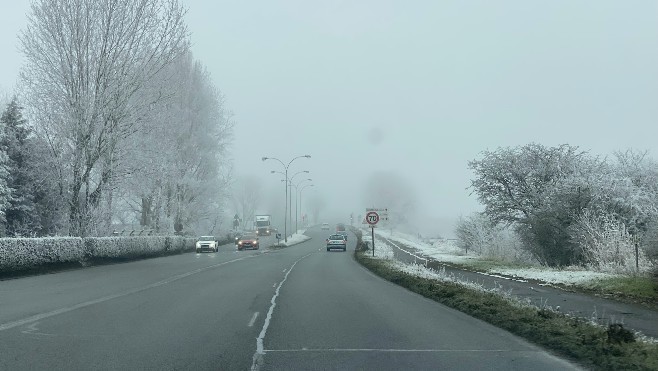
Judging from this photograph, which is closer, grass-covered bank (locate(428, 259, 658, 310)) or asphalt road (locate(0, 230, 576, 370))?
asphalt road (locate(0, 230, 576, 370))

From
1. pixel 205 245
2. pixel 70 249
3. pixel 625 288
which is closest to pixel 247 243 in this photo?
pixel 205 245

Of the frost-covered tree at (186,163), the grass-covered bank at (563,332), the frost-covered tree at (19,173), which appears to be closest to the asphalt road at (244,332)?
the grass-covered bank at (563,332)

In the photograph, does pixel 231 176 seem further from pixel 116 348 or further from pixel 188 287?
pixel 116 348

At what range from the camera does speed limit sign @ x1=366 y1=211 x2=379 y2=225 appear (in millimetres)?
40531

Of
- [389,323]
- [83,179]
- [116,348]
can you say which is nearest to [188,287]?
[389,323]

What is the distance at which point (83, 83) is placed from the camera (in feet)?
117

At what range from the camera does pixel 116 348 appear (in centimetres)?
953

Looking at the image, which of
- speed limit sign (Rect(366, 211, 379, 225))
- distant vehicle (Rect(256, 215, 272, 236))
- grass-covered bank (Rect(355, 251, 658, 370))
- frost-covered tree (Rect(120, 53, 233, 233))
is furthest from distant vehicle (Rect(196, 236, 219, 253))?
distant vehicle (Rect(256, 215, 272, 236))

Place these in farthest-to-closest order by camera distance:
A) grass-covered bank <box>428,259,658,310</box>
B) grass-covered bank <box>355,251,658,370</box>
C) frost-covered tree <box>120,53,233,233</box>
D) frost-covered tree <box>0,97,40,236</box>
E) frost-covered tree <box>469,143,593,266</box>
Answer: frost-covered tree <box>120,53,233,233</box>, frost-covered tree <box>0,97,40,236</box>, frost-covered tree <box>469,143,593,266</box>, grass-covered bank <box>428,259,658,310</box>, grass-covered bank <box>355,251,658,370</box>

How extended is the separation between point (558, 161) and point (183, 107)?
108 ft

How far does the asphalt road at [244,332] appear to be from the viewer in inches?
340

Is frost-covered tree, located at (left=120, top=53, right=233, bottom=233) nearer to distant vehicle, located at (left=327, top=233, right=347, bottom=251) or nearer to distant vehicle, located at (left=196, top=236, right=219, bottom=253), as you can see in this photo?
distant vehicle, located at (left=196, top=236, right=219, bottom=253)

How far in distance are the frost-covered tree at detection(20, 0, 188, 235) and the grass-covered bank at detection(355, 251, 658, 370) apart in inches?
969

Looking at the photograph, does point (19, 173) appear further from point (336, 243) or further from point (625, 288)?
point (625, 288)
